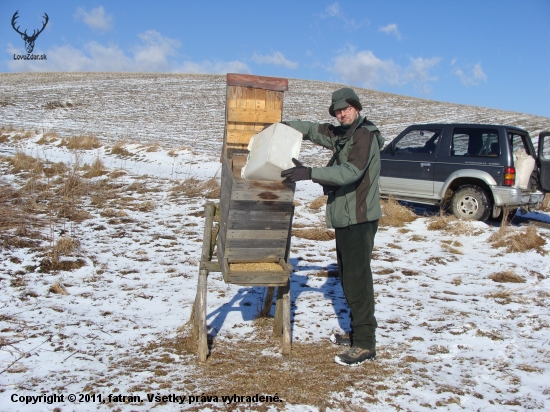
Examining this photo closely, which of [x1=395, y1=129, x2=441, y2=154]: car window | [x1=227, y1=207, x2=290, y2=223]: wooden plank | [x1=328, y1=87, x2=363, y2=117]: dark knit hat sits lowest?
[x1=227, y1=207, x2=290, y2=223]: wooden plank

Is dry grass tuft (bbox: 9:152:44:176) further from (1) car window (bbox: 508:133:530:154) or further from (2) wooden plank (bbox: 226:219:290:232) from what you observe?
(1) car window (bbox: 508:133:530:154)

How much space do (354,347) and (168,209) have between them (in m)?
6.16

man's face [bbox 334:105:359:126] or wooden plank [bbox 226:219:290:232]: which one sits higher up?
man's face [bbox 334:105:359:126]

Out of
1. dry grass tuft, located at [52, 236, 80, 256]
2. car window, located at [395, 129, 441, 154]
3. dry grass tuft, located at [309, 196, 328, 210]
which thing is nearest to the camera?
dry grass tuft, located at [52, 236, 80, 256]

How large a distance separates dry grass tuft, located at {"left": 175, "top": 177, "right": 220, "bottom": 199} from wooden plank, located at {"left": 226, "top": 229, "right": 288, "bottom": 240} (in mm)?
6420

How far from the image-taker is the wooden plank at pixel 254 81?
402 cm

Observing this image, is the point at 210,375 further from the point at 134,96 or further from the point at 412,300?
the point at 134,96

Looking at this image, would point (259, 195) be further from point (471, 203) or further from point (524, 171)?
point (524, 171)

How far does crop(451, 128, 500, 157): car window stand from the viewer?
8.64m

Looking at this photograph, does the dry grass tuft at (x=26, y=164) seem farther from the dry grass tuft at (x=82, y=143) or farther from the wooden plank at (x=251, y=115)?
the wooden plank at (x=251, y=115)

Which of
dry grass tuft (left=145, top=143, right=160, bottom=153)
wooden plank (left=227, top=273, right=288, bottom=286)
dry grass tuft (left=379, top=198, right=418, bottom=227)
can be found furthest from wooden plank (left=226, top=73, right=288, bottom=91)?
dry grass tuft (left=145, top=143, right=160, bottom=153)

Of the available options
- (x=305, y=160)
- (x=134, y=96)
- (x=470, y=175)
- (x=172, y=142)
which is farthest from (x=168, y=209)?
(x=134, y=96)

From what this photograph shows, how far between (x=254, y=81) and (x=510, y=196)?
6055mm

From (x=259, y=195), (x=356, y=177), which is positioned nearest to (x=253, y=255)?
(x=259, y=195)
